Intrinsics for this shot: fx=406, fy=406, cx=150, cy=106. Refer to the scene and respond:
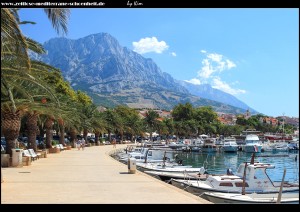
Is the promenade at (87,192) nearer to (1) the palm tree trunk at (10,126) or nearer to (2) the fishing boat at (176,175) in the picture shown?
(1) the palm tree trunk at (10,126)

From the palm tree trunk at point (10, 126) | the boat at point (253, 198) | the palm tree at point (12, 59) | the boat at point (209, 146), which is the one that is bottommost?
the boat at point (209, 146)

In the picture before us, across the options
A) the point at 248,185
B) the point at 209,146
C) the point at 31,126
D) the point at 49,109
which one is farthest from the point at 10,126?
the point at 209,146

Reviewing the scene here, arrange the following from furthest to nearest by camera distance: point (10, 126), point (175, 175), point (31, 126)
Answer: point (31, 126), point (175, 175), point (10, 126)

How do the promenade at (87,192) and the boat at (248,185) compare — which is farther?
the boat at (248,185)

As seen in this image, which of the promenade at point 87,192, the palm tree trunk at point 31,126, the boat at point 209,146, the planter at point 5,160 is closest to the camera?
the promenade at point 87,192

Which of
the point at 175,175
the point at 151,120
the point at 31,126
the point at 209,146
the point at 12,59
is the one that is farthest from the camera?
the point at 151,120

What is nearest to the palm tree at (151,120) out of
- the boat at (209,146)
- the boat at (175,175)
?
the boat at (209,146)

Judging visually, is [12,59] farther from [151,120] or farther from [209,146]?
[151,120]

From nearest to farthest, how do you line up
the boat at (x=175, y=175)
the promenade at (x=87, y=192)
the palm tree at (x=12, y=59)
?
the palm tree at (x=12, y=59), the promenade at (x=87, y=192), the boat at (x=175, y=175)

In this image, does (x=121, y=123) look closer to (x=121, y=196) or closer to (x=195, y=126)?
(x=195, y=126)

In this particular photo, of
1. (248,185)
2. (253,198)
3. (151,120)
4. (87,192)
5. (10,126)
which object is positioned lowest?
(253,198)

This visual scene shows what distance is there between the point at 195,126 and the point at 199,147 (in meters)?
48.2
